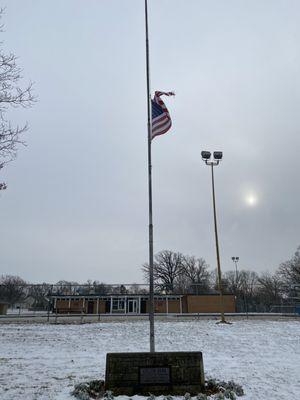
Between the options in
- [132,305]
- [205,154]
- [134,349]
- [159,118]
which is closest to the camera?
[159,118]

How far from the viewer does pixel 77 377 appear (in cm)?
1067

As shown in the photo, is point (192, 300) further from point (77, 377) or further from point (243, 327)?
point (77, 377)

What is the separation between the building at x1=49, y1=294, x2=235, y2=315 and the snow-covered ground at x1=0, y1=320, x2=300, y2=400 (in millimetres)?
26701

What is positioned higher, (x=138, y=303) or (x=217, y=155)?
(x=217, y=155)

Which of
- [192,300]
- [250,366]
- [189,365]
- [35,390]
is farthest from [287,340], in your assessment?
[192,300]

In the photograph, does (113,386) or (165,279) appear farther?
(165,279)

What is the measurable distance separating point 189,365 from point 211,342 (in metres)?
8.54

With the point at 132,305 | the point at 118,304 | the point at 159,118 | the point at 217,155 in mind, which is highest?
the point at 217,155

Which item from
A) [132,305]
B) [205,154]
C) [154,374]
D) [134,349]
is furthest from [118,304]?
[154,374]

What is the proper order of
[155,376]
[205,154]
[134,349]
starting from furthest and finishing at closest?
[205,154]
[134,349]
[155,376]

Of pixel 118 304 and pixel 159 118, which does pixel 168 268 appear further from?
pixel 159 118

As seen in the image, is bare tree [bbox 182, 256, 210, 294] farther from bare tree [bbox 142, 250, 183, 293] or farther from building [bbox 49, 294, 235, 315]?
building [bbox 49, 294, 235, 315]

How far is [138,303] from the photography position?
51000 mm

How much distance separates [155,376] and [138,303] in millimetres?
42450
